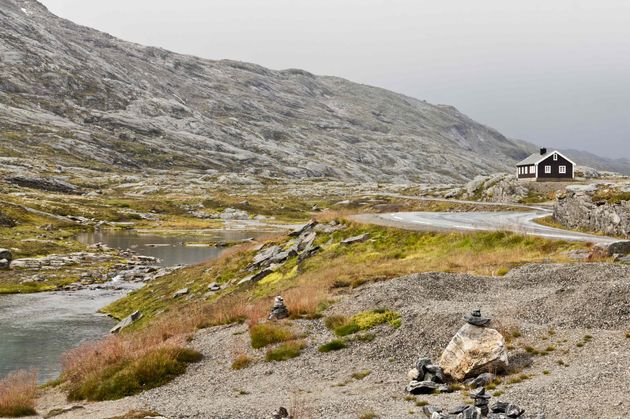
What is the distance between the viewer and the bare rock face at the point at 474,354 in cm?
1941

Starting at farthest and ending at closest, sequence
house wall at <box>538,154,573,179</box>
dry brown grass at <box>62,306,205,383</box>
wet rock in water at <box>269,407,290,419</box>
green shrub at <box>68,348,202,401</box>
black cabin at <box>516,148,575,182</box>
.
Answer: house wall at <box>538,154,573,179</box>
black cabin at <box>516,148,575,182</box>
dry brown grass at <box>62,306,205,383</box>
green shrub at <box>68,348,202,401</box>
wet rock in water at <box>269,407,290,419</box>

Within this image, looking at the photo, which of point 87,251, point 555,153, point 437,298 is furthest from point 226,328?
point 555,153

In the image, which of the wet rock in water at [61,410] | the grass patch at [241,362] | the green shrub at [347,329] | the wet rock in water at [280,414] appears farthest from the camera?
the green shrub at [347,329]

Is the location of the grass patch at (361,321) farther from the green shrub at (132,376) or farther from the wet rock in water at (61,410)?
the wet rock in water at (61,410)

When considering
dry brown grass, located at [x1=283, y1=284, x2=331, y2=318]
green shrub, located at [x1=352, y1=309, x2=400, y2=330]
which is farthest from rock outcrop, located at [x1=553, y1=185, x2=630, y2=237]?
dry brown grass, located at [x1=283, y1=284, x2=331, y2=318]

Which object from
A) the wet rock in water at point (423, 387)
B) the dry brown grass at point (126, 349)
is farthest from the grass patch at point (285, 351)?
the wet rock in water at point (423, 387)

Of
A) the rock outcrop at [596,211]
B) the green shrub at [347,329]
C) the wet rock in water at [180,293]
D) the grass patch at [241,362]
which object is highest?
the rock outcrop at [596,211]

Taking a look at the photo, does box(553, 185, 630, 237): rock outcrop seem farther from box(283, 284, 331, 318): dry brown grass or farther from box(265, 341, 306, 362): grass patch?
box(265, 341, 306, 362): grass patch

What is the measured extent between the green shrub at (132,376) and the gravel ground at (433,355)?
2.64ft

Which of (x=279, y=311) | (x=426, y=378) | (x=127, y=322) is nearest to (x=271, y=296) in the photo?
(x=279, y=311)

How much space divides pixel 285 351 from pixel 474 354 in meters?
8.91

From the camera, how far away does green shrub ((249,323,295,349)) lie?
2650cm

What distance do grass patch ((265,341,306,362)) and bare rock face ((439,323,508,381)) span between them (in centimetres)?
713

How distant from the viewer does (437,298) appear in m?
28.7
